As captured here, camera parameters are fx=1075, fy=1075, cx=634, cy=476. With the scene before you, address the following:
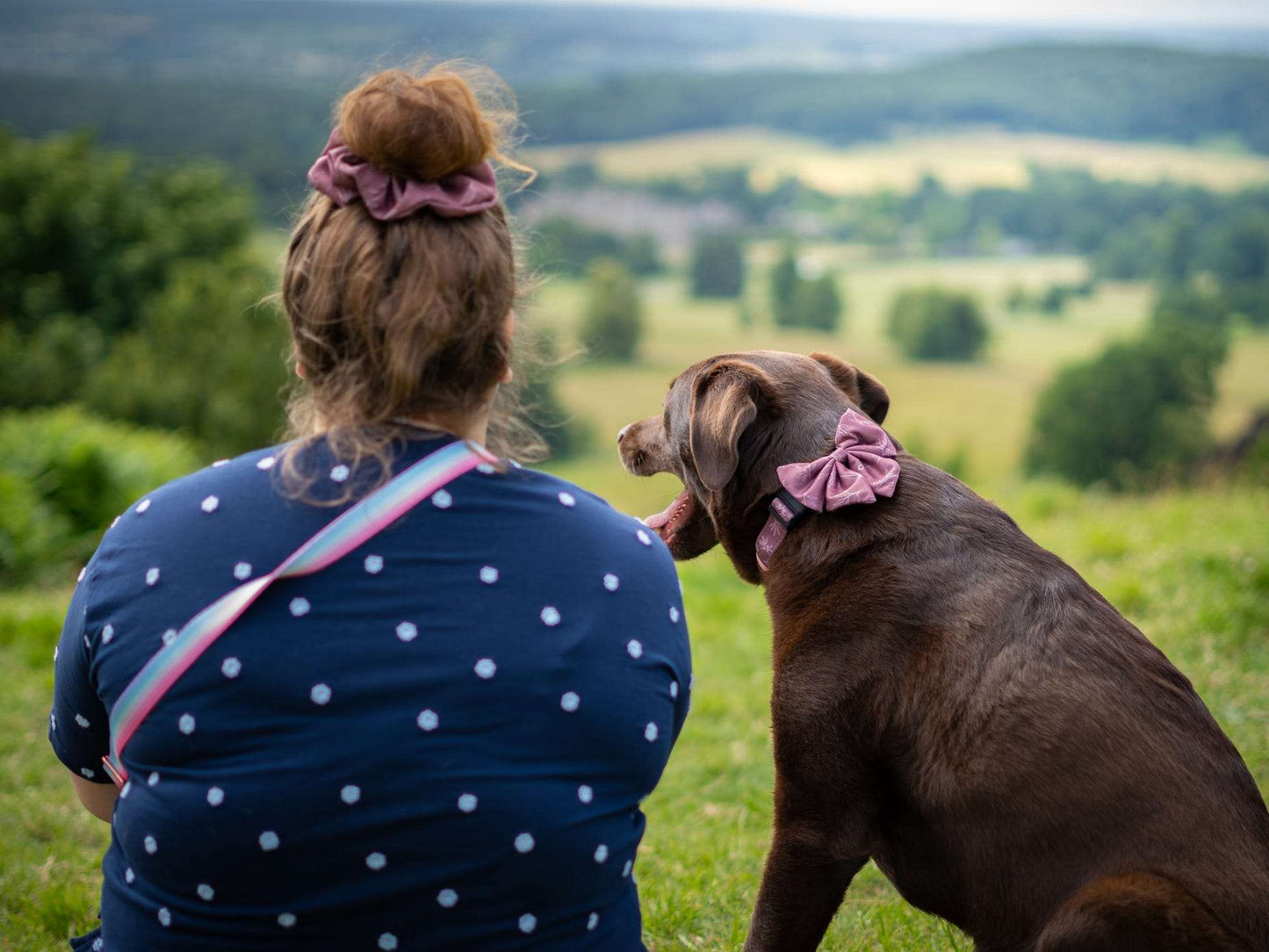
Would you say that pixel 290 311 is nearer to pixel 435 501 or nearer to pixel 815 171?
pixel 435 501

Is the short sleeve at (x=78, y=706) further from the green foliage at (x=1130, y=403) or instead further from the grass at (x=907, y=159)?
the grass at (x=907, y=159)

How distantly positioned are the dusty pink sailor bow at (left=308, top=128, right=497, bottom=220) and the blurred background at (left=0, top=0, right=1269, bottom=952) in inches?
16.2

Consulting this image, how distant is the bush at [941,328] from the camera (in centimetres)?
4900

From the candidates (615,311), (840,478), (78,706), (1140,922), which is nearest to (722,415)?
(840,478)

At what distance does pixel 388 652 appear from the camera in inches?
76.1

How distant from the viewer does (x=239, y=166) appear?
247 feet

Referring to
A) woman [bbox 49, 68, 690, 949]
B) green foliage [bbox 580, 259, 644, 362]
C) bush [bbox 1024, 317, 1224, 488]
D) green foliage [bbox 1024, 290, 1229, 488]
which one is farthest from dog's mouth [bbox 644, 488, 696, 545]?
green foliage [bbox 580, 259, 644, 362]

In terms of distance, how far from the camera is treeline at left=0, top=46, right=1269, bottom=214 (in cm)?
5353

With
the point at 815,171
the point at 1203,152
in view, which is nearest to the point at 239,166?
the point at 815,171

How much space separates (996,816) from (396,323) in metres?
1.90

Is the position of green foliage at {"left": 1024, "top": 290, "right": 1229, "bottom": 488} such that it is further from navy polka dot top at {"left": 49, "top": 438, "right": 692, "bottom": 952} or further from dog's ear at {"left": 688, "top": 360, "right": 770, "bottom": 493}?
navy polka dot top at {"left": 49, "top": 438, "right": 692, "bottom": 952}

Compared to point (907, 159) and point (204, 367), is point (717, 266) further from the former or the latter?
point (204, 367)

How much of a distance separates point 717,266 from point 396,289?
205 ft

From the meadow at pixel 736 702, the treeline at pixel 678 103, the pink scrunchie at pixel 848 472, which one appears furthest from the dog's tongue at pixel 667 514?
the treeline at pixel 678 103
